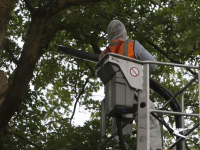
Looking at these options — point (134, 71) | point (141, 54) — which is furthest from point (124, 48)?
point (134, 71)

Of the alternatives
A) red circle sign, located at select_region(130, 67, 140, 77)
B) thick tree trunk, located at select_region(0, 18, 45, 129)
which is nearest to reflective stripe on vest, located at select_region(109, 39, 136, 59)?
red circle sign, located at select_region(130, 67, 140, 77)

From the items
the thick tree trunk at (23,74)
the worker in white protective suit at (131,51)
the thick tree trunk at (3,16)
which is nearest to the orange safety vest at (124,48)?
the worker in white protective suit at (131,51)

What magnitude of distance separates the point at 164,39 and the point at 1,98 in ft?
14.8

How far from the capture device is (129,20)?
9.73m

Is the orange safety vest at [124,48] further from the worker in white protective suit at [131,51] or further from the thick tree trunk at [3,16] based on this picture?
the thick tree trunk at [3,16]

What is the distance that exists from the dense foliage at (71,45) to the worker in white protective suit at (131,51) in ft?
2.80

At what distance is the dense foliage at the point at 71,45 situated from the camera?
24.9 ft

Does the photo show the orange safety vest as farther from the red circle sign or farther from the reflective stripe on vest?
→ the red circle sign

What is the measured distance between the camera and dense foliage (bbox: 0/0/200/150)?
758cm

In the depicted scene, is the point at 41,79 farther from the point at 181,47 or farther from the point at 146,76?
the point at 146,76

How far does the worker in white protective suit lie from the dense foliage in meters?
0.85

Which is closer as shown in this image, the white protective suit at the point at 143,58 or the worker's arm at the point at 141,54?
the white protective suit at the point at 143,58

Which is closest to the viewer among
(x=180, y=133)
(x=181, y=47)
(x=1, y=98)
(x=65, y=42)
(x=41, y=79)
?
(x=180, y=133)

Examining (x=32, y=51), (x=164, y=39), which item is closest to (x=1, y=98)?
(x=32, y=51)
